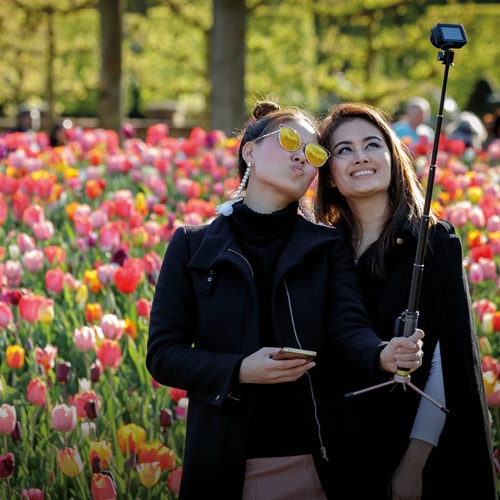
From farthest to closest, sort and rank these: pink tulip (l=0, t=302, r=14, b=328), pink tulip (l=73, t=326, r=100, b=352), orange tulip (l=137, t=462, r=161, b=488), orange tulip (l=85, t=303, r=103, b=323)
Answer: orange tulip (l=85, t=303, r=103, b=323)
pink tulip (l=0, t=302, r=14, b=328)
pink tulip (l=73, t=326, r=100, b=352)
orange tulip (l=137, t=462, r=161, b=488)

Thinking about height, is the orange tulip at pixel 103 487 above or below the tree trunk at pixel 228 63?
below

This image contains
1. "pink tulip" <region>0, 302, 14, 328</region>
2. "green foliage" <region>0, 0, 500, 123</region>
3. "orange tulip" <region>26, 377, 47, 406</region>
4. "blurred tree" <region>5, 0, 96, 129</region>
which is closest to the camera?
"orange tulip" <region>26, 377, 47, 406</region>

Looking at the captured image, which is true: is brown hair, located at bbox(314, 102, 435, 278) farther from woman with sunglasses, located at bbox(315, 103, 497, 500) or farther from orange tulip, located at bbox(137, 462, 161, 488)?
orange tulip, located at bbox(137, 462, 161, 488)

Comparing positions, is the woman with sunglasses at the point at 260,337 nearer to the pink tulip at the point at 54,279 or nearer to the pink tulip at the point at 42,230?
the pink tulip at the point at 54,279

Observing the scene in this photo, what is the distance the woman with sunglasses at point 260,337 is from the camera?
2432 mm

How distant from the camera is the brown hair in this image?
2.80m

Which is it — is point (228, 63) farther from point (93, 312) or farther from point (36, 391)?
point (36, 391)

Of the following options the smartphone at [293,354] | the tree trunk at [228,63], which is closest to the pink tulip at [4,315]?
the smartphone at [293,354]

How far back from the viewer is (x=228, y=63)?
11469 millimetres

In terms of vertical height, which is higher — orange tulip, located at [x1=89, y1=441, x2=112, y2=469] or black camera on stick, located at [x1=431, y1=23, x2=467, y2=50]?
black camera on stick, located at [x1=431, y1=23, x2=467, y2=50]

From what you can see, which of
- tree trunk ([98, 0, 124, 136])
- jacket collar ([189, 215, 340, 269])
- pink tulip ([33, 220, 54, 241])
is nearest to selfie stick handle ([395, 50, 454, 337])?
jacket collar ([189, 215, 340, 269])

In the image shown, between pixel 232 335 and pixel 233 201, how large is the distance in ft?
1.29

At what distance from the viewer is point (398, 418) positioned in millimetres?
2752

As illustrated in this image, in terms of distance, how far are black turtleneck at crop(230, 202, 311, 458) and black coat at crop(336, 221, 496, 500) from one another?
0.31 meters
